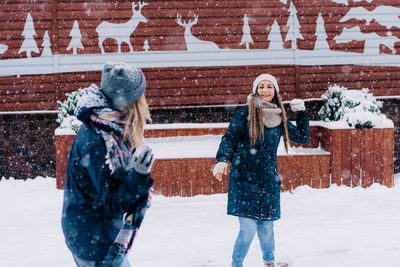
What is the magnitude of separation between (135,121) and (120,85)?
7.4 inches

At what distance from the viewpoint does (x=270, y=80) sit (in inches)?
145

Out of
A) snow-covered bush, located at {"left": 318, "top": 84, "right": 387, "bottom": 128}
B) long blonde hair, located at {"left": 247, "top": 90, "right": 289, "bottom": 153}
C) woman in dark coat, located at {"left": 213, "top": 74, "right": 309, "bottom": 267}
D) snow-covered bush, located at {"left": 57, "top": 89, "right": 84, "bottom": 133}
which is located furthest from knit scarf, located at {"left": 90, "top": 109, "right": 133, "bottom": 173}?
snow-covered bush, located at {"left": 318, "top": 84, "right": 387, "bottom": 128}

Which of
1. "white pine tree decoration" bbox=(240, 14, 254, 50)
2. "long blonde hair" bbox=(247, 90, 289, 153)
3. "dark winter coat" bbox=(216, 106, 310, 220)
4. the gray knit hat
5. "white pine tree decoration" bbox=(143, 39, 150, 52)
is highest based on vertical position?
"white pine tree decoration" bbox=(240, 14, 254, 50)

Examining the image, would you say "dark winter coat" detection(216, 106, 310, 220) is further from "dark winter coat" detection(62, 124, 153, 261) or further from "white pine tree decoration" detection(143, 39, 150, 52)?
"white pine tree decoration" detection(143, 39, 150, 52)

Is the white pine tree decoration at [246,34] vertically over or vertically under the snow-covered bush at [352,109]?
over

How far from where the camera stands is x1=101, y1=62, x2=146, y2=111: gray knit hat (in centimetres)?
194

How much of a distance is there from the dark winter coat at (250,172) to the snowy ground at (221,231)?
3.08 ft

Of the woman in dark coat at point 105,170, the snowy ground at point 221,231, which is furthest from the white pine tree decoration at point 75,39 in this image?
the woman in dark coat at point 105,170

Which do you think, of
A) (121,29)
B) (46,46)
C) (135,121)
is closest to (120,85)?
(135,121)

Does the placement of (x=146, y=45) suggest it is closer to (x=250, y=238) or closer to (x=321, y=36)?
(x=321, y=36)

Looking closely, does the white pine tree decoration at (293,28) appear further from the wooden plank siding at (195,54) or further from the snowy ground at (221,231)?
the snowy ground at (221,231)

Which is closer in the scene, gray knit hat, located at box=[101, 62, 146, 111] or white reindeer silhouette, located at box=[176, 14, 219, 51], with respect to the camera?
gray knit hat, located at box=[101, 62, 146, 111]

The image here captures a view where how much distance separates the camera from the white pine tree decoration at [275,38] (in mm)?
9156

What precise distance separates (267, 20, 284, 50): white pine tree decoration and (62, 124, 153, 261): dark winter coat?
7824mm
